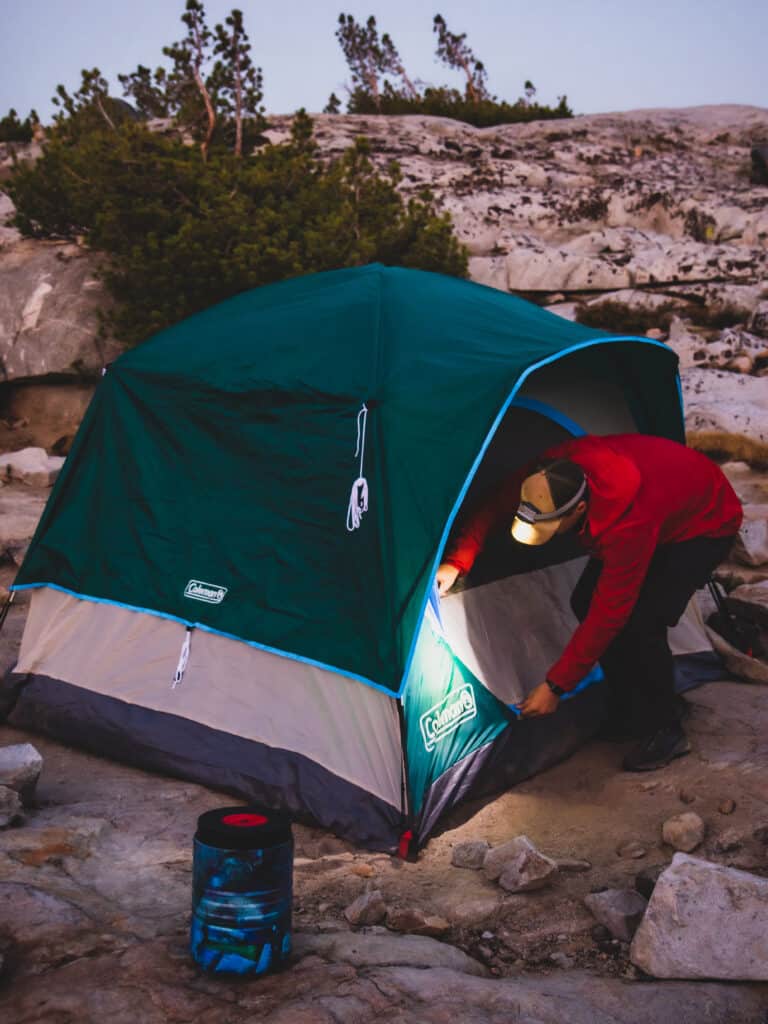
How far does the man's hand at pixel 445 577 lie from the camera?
4.17 metres

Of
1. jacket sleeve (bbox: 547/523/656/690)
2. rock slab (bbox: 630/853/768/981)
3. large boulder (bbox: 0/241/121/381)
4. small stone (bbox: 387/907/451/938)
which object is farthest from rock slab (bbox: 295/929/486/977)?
large boulder (bbox: 0/241/121/381)

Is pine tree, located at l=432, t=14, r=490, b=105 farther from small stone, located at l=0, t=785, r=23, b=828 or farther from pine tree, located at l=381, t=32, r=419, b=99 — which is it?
small stone, located at l=0, t=785, r=23, b=828

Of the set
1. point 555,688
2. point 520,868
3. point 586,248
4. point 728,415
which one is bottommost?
point 520,868

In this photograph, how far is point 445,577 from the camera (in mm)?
4191

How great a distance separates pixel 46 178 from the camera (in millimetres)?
12219

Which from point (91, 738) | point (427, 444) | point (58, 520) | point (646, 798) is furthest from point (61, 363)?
point (646, 798)

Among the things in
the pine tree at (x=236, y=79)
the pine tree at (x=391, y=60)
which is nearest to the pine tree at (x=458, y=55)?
the pine tree at (x=391, y=60)

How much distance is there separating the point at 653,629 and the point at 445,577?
1037 millimetres

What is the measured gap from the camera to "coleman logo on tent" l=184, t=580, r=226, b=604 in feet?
14.3

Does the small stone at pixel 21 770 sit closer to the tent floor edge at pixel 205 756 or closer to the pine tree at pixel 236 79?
the tent floor edge at pixel 205 756

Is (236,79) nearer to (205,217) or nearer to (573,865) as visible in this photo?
(205,217)

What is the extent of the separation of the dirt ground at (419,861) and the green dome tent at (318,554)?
6.4 inches

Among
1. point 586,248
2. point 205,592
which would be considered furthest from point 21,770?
point 586,248

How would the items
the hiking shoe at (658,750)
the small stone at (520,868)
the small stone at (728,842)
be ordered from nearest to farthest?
the small stone at (520,868) < the small stone at (728,842) < the hiking shoe at (658,750)
